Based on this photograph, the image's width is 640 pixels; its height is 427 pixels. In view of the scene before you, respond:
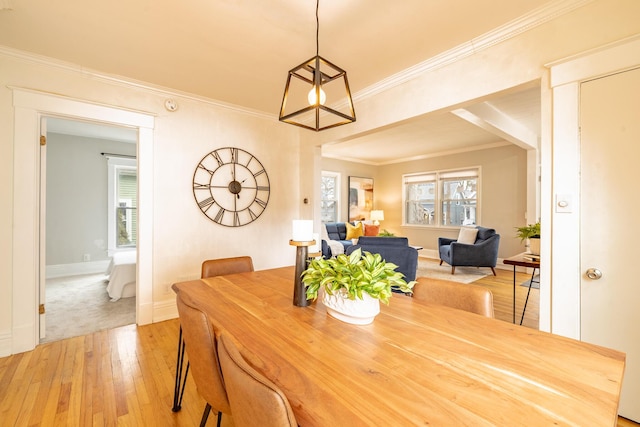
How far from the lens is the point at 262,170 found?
376 cm

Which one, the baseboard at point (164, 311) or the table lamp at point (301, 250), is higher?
the table lamp at point (301, 250)

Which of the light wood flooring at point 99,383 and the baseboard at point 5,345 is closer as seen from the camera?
the light wood flooring at point 99,383

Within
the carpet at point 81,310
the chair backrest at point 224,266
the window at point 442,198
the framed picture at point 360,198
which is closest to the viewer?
the chair backrest at point 224,266

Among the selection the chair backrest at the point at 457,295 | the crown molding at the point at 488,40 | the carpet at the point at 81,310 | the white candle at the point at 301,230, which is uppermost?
the crown molding at the point at 488,40

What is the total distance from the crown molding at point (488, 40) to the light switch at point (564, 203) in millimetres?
1121

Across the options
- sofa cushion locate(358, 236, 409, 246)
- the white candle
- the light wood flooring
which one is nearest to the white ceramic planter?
the white candle

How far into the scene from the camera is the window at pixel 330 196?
23.6 ft

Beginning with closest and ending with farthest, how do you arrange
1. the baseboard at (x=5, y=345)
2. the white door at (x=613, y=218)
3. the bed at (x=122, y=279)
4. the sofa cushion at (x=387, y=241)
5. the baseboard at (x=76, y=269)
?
the white door at (x=613, y=218) → the baseboard at (x=5, y=345) → the sofa cushion at (x=387, y=241) → the bed at (x=122, y=279) → the baseboard at (x=76, y=269)

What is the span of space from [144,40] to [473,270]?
6.05 meters

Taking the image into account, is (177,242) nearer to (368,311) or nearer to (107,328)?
(107,328)

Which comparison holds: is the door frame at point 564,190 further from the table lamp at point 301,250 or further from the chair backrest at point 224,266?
the chair backrest at point 224,266

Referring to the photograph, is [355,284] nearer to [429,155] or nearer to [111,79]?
[111,79]

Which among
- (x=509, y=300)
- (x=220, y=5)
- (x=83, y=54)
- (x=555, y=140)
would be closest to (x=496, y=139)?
(x=509, y=300)

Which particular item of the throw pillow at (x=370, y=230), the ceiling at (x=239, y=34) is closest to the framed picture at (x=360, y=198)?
the throw pillow at (x=370, y=230)
